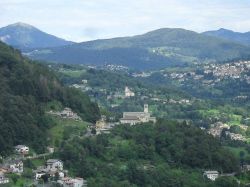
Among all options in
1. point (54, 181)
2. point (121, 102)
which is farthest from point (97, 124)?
point (121, 102)

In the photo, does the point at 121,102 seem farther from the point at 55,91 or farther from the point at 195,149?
the point at 195,149

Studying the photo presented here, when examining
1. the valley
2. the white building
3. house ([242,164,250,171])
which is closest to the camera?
the valley

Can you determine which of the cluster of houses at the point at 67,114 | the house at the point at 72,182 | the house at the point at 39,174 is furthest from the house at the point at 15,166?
the cluster of houses at the point at 67,114

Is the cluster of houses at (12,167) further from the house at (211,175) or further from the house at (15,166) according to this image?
the house at (211,175)

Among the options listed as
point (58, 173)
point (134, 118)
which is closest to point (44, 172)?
point (58, 173)

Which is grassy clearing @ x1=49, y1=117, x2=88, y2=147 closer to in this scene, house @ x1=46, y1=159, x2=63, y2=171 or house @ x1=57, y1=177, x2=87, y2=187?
house @ x1=46, y1=159, x2=63, y2=171

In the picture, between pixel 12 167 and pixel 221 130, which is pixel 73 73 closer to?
pixel 221 130

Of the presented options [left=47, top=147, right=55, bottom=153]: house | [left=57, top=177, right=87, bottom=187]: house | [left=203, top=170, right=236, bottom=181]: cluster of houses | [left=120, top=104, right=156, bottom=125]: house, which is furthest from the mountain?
[left=203, top=170, right=236, bottom=181]: cluster of houses
